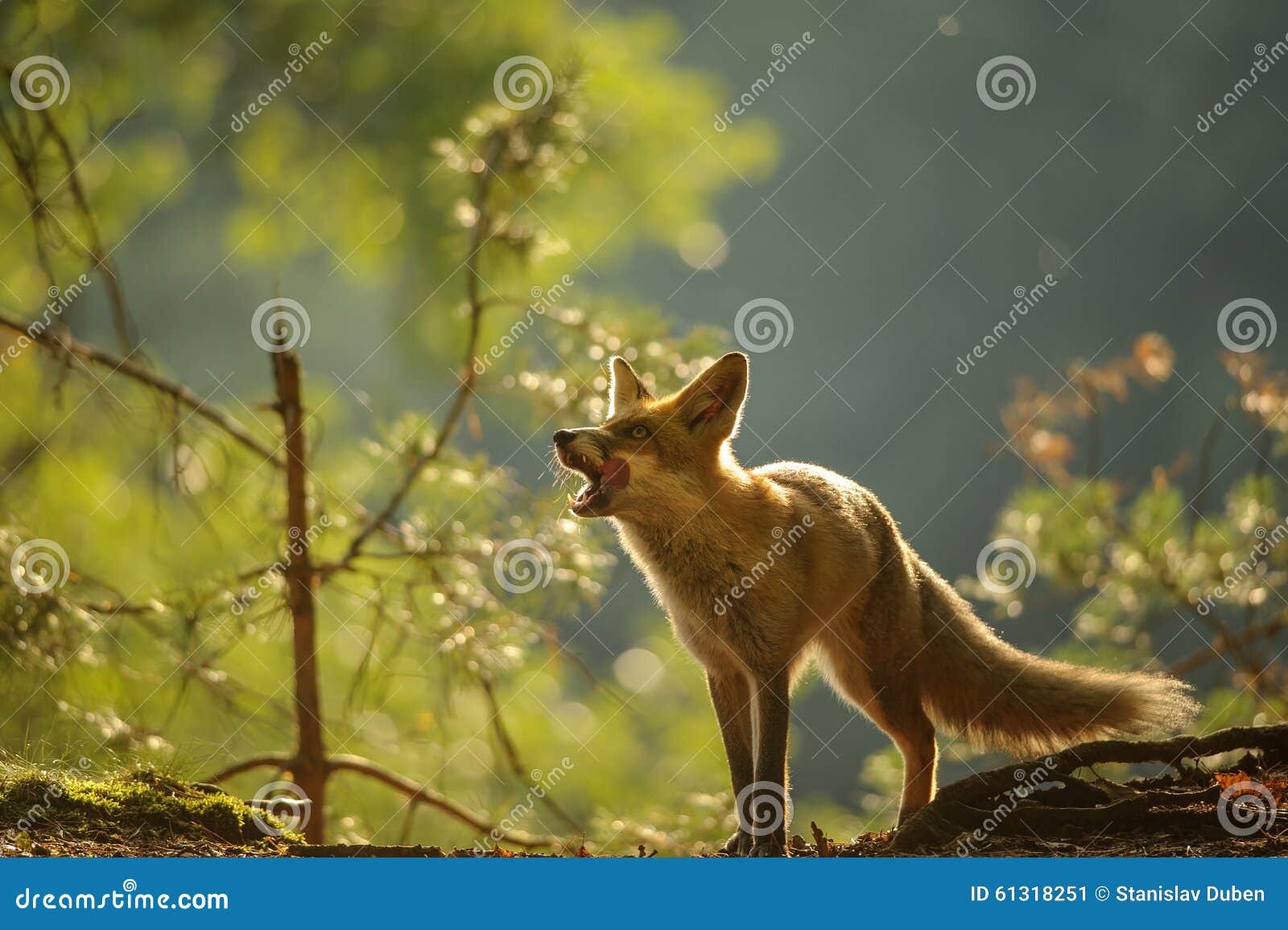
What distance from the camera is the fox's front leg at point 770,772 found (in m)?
2.71

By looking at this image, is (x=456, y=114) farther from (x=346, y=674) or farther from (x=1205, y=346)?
(x=1205, y=346)

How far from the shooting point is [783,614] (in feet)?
9.68

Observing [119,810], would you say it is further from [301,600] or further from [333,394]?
[333,394]

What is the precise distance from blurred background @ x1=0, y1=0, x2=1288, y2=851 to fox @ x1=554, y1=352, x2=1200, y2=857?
0.72 metres

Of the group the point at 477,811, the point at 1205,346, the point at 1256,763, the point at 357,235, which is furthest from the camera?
the point at 1205,346

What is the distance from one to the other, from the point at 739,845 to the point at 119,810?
5.37 feet

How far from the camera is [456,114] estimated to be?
5.24 metres

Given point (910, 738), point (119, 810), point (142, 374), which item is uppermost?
point (910, 738)

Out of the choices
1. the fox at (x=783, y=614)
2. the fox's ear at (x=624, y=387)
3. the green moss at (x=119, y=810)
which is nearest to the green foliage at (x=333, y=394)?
the green moss at (x=119, y=810)

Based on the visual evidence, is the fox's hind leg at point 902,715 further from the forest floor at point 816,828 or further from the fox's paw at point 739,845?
the fox's paw at point 739,845

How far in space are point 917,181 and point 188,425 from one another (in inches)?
247

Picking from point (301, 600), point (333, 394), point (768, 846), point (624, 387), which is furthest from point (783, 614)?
point (333, 394)

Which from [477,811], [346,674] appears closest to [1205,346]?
[477,811]

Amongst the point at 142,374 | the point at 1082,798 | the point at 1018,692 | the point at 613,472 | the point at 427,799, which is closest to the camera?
the point at 1082,798
